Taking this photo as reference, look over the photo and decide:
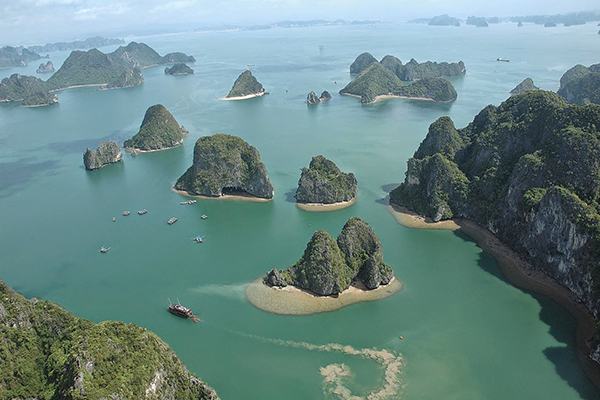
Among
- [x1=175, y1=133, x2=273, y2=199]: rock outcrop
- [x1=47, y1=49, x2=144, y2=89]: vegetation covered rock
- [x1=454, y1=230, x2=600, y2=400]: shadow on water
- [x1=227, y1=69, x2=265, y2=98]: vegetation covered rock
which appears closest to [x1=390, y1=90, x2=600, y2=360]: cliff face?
[x1=454, y1=230, x2=600, y2=400]: shadow on water

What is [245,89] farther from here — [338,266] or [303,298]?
[303,298]

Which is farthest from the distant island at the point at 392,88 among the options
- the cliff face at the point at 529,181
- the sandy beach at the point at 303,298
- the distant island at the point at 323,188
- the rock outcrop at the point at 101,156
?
the sandy beach at the point at 303,298

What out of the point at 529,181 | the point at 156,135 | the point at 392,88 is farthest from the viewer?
the point at 392,88

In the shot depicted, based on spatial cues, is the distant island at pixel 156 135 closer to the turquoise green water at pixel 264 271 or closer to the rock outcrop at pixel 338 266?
the turquoise green water at pixel 264 271

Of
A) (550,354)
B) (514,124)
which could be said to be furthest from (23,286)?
(514,124)

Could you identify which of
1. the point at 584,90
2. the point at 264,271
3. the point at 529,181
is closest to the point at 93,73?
the point at 264,271

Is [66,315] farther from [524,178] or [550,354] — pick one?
[524,178]

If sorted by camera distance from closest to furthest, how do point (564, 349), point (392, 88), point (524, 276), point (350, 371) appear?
point (350, 371) → point (564, 349) → point (524, 276) → point (392, 88)
